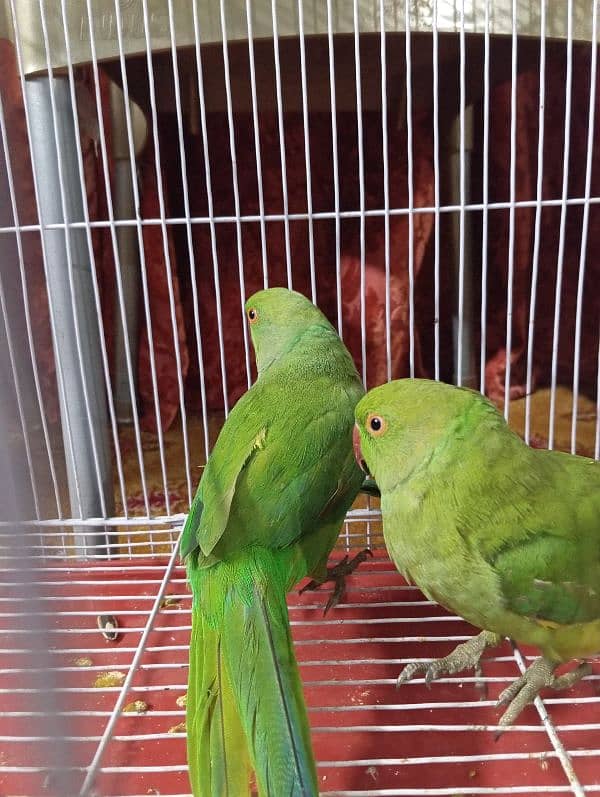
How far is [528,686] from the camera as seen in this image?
0.72 metres

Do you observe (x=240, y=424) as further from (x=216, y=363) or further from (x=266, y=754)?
(x=216, y=363)

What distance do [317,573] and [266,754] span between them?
0.35m

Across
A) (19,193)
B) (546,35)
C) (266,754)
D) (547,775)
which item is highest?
(546,35)

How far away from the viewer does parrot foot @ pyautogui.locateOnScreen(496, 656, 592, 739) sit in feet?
2.30

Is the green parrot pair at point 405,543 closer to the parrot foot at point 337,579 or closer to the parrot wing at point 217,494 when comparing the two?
the parrot wing at point 217,494

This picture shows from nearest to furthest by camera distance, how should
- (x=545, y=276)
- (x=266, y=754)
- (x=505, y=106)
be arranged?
(x=266, y=754), (x=505, y=106), (x=545, y=276)

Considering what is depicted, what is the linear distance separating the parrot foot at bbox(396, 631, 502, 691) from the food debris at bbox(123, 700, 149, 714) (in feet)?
0.97

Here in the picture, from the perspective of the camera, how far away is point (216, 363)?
6.58ft

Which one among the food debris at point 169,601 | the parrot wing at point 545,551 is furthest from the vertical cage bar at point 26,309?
the parrot wing at point 545,551

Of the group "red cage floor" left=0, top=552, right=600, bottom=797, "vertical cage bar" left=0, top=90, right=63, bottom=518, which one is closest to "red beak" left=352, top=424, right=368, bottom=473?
"red cage floor" left=0, top=552, right=600, bottom=797

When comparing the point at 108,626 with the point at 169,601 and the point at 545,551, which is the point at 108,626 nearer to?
the point at 169,601

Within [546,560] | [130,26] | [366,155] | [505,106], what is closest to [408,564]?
[546,560]

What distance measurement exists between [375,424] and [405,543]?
14 cm

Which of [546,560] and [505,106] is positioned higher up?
[505,106]
